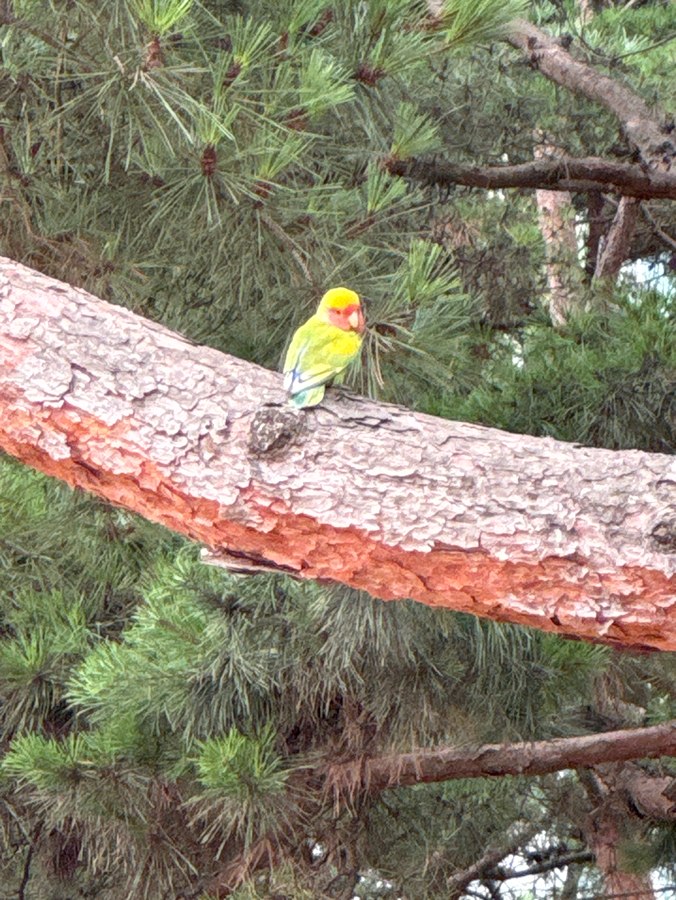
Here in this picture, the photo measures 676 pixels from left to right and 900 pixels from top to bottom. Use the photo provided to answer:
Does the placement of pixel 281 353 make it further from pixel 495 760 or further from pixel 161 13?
pixel 495 760

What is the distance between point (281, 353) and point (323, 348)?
51cm

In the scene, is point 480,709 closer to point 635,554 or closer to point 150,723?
point 150,723

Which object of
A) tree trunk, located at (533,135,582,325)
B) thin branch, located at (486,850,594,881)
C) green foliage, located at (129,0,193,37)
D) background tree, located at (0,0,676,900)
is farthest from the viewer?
thin branch, located at (486,850,594,881)

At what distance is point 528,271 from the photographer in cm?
264

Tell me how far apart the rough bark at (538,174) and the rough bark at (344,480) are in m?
0.95

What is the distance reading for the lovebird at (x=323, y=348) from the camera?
1.14 meters

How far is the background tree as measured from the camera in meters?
1.55

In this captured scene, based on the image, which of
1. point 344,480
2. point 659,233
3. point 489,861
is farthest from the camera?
point 489,861

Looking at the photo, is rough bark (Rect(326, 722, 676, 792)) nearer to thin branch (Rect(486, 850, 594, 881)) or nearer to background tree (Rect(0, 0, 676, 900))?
background tree (Rect(0, 0, 676, 900))

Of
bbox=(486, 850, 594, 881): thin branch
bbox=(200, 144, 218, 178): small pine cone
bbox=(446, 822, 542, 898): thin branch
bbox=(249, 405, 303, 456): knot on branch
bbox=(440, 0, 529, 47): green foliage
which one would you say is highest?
bbox=(440, 0, 529, 47): green foliage

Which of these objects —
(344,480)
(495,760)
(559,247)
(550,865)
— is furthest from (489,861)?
(344,480)

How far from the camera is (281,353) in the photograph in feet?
5.89

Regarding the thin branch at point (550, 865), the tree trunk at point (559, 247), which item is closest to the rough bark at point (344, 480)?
the tree trunk at point (559, 247)

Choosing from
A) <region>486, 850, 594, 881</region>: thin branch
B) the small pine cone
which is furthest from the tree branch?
<region>486, 850, 594, 881</region>: thin branch
